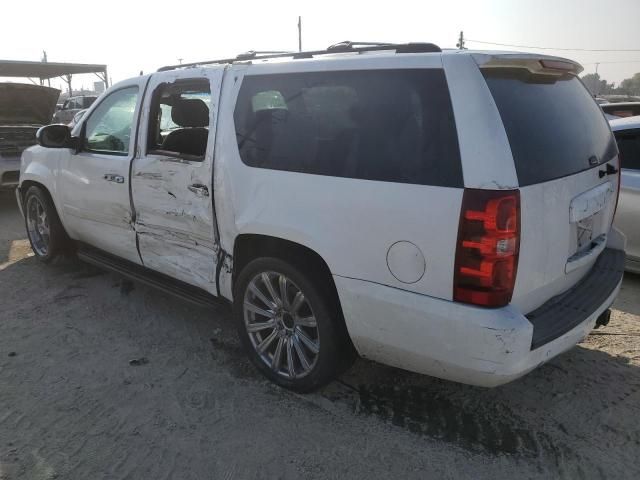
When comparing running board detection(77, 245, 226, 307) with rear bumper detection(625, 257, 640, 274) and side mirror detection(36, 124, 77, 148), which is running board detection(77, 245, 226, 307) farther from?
rear bumper detection(625, 257, 640, 274)

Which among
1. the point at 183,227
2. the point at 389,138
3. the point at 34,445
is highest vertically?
the point at 389,138

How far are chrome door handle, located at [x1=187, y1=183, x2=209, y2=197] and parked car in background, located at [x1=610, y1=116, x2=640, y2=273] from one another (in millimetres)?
3529

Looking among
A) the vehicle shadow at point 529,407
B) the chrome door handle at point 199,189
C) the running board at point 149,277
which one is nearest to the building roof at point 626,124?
the vehicle shadow at point 529,407

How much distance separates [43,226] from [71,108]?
22726mm

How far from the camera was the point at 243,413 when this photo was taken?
9.56 ft

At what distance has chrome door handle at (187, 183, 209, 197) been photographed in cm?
325

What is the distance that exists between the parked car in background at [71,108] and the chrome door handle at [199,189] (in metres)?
22.1

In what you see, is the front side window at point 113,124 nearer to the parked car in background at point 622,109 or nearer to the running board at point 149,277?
the running board at point 149,277

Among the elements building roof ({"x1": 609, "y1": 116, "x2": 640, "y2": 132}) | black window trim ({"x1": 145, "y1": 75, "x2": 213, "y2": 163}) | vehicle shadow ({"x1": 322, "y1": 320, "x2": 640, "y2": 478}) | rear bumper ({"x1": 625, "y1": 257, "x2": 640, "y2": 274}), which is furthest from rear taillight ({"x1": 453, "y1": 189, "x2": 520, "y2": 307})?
building roof ({"x1": 609, "y1": 116, "x2": 640, "y2": 132})

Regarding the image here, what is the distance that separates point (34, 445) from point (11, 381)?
775 millimetres

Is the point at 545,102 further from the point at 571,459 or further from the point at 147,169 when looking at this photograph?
the point at 147,169

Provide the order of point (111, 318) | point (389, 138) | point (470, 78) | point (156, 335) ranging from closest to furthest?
point (470, 78)
point (389, 138)
point (156, 335)
point (111, 318)

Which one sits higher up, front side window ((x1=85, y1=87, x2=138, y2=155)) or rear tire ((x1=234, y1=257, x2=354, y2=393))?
front side window ((x1=85, y1=87, x2=138, y2=155))

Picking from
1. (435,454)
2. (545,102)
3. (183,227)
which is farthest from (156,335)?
(545,102)
